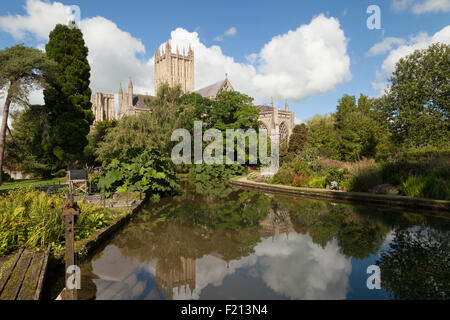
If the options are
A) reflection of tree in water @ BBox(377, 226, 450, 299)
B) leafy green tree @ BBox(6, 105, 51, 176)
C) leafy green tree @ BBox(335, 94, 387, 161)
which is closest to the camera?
reflection of tree in water @ BBox(377, 226, 450, 299)

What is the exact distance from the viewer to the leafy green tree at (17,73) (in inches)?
607

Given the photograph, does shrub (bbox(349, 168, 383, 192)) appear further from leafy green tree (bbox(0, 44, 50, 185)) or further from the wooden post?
leafy green tree (bbox(0, 44, 50, 185))

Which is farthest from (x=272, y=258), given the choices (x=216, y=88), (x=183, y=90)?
(x=183, y=90)

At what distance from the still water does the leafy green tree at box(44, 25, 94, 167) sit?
14495 millimetres

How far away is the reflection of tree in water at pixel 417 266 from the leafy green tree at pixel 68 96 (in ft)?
64.7

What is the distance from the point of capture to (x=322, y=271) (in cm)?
388

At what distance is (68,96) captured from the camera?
62.5ft

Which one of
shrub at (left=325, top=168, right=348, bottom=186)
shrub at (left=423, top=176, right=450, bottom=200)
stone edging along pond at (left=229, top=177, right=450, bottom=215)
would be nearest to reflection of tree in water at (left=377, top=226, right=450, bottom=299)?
stone edging along pond at (left=229, top=177, right=450, bottom=215)

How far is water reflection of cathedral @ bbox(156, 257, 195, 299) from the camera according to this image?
11.0 ft

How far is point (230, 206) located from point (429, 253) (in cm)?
610

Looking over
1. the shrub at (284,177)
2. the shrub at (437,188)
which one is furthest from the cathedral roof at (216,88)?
the shrub at (437,188)
